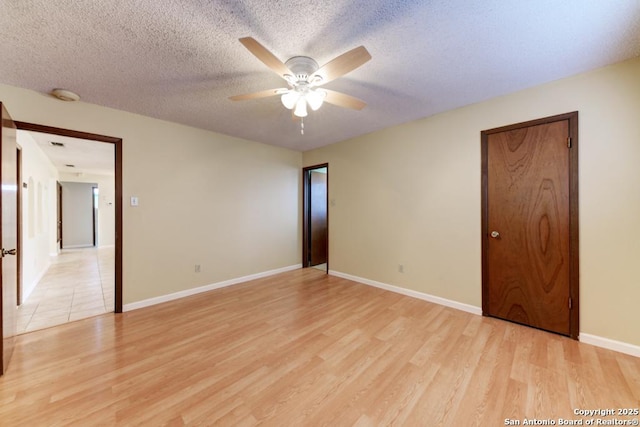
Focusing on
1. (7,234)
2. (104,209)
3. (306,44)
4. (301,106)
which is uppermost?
(306,44)

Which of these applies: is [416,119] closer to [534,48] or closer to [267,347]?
[534,48]

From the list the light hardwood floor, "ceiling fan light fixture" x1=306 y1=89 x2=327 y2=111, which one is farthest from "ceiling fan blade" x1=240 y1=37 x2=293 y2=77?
the light hardwood floor

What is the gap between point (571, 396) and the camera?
1579mm

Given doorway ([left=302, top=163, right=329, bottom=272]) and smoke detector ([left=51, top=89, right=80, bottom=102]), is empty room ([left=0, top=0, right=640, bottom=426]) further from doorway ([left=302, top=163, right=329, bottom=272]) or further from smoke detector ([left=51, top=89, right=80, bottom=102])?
doorway ([left=302, top=163, right=329, bottom=272])

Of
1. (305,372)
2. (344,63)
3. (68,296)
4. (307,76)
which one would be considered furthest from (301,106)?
(68,296)

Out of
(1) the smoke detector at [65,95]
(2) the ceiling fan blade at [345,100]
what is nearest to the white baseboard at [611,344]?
(2) the ceiling fan blade at [345,100]

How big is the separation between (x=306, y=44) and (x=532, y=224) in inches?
107

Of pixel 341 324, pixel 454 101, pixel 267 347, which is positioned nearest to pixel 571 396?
pixel 341 324

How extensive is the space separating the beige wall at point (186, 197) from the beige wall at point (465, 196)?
1216 millimetres

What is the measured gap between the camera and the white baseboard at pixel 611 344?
6.56 ft

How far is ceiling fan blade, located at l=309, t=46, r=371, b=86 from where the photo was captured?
1.52 m

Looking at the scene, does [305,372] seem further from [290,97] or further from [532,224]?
[532,224]

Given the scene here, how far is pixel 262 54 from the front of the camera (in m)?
1.54

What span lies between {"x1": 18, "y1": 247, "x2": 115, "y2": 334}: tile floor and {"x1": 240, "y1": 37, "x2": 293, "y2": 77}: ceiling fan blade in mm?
3380
